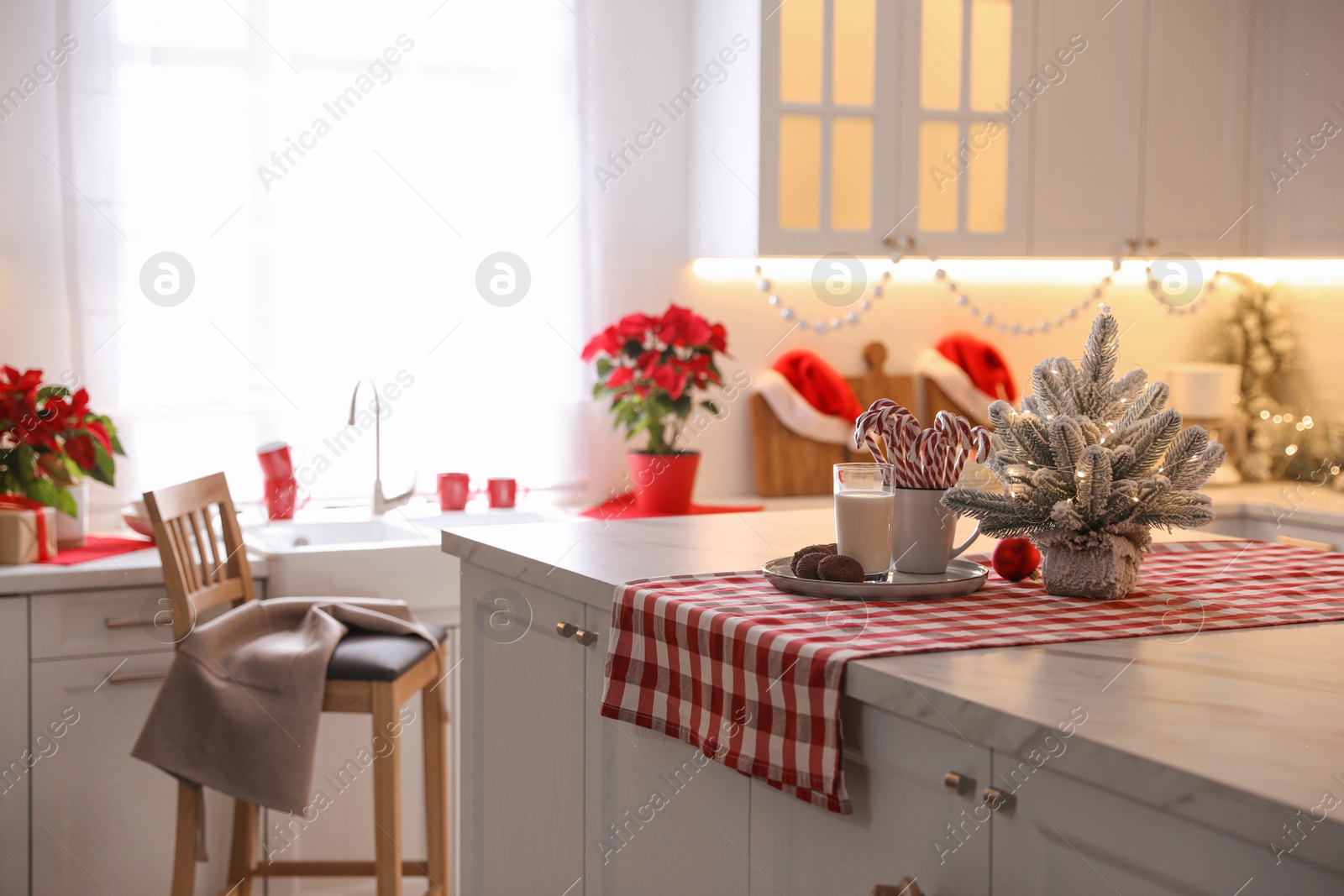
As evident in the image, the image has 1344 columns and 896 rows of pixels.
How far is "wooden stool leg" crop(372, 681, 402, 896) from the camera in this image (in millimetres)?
2002

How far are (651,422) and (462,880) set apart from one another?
1.24 meters

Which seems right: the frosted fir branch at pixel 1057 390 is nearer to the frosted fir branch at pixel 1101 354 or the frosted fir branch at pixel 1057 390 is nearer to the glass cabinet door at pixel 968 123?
the frosted fir branch at pixel 1101 354

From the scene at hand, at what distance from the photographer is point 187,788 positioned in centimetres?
205

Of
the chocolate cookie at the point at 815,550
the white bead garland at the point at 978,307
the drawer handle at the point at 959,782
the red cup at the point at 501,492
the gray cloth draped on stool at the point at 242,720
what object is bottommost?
the gray cloth draped on stool at the point at 242,720

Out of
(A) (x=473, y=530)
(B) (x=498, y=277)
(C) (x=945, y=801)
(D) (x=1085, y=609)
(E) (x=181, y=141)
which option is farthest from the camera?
(B) (x=498, y=277)

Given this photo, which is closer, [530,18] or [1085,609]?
[1085,609]

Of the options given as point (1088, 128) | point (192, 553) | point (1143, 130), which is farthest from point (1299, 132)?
point (192, 553)

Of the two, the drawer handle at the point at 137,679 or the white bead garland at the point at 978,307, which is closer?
the drawer handle at the point at 137,679

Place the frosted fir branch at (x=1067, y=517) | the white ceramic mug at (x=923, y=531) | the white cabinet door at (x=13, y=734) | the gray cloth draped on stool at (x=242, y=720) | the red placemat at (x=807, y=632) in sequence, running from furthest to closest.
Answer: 1. the white cabinet door at (x=13, y=734)
2. the gray cloth draped on stool at (x=242, y=720)
3. the white ceramic mug at (x=923, y=531)
4. the frosted fir branch at (x=1067, y=517)
5. the red placemat at (x=807, y=632)

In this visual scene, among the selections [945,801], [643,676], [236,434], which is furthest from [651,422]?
[945,801]

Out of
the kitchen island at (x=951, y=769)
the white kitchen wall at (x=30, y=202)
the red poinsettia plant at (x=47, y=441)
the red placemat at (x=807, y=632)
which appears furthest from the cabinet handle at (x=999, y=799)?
the white kitchen wall at (x=30, y=202)

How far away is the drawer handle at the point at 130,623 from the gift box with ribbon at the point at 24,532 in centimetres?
18

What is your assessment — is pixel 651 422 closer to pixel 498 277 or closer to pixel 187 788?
pixel 498 277

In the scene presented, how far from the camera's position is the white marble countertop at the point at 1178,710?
738 mm
